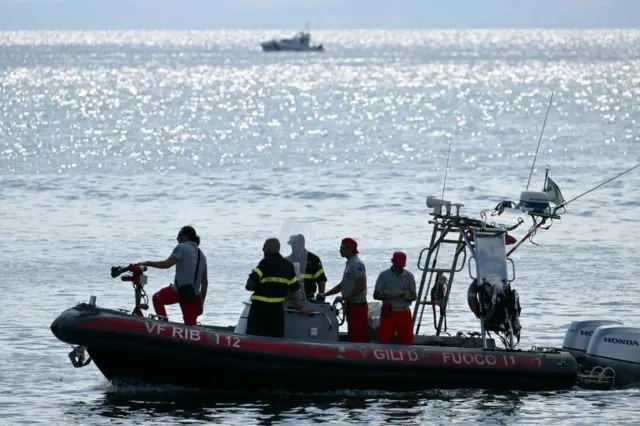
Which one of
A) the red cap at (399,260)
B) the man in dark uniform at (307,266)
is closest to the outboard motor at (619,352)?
the red cap at (399,260)

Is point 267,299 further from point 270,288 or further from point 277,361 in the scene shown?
point 277,361

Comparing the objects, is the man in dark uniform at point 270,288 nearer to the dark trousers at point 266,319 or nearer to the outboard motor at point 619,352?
the dark trousers at point 266,319

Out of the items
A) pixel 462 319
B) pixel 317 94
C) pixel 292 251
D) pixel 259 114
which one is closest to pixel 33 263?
pixel 462 319

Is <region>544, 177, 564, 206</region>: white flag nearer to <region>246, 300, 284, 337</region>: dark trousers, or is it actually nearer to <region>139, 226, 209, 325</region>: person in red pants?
<region>246, 300, 284, 337</region>: dark trousers

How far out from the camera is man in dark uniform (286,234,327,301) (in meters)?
16.8

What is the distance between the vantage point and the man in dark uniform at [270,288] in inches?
635

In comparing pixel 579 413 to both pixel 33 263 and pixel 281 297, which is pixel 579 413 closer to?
pixel 281 297

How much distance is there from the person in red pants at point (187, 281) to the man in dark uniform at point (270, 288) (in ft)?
2.30

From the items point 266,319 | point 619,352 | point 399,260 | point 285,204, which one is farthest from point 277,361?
point 285,204

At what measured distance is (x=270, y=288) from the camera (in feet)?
53.0

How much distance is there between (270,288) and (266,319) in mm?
383

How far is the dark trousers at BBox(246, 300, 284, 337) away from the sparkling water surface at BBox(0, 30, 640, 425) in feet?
2.19

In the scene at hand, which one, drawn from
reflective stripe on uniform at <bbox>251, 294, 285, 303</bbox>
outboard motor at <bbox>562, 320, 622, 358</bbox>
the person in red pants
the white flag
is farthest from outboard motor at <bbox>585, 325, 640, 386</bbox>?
the person in red pants

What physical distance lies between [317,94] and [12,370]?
8406 centimetres
